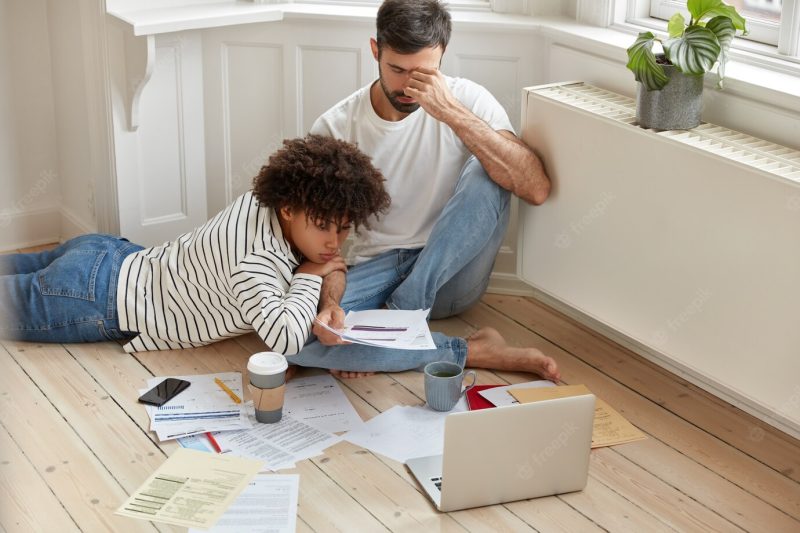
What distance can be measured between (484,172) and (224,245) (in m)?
0.69

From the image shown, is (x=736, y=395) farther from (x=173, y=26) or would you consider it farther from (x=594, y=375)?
(x=173, y=26)

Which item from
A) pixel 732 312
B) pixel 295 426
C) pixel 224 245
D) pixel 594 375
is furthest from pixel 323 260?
pixel 732 312

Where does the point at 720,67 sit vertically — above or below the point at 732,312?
above

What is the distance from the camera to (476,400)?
245cm

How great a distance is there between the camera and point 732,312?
2211mm

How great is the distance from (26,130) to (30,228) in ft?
1.08

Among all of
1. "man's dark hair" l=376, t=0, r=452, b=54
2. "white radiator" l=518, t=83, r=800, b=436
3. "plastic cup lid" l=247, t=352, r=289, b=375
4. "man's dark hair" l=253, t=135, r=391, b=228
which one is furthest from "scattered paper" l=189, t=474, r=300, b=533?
"man's dark hair" l=376, t=0, r=452, b=54

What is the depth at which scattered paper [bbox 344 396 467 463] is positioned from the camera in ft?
7.36

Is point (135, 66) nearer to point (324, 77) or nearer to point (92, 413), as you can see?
point (324, 77)

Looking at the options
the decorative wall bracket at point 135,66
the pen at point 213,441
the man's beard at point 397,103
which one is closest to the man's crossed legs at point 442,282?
the man's beard at point 397,103

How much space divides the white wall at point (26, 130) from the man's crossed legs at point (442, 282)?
1.18 metres

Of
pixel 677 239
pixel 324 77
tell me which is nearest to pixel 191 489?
pixel 677 239

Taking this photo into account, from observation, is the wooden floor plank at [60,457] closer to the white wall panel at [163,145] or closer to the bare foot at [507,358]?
the white wall panel at [163,145]

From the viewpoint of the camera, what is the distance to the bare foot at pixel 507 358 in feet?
8.35
